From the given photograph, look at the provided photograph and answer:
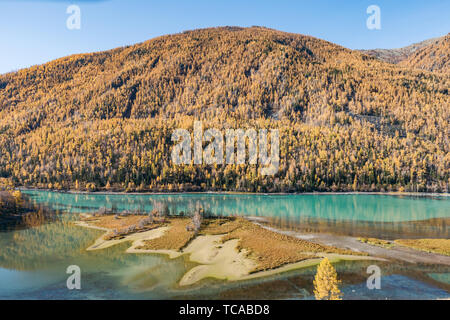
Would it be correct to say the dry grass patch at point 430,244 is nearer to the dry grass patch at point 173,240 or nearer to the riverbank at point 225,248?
the riverbank at point 225,248

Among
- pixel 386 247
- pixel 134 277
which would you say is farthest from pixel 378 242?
pixel 134 277

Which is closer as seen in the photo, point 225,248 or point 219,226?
point 225,248

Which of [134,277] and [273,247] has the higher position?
[134,277]

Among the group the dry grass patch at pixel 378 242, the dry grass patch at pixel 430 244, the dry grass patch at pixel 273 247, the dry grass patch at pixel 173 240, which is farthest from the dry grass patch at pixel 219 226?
the dry grass patch at pixel 430 244

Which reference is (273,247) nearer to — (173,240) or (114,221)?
(173,240)

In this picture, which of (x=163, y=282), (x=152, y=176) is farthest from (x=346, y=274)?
(x=152, y=176)

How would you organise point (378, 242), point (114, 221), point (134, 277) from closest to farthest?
point (134, 277) < point (378, 242) < point (114, 221)
